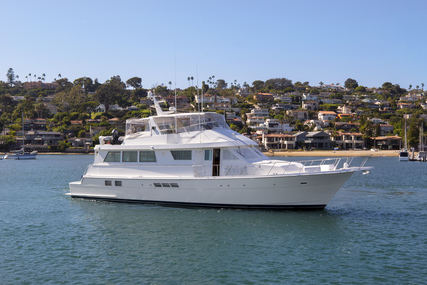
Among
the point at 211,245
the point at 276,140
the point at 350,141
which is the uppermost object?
the point at 211,245

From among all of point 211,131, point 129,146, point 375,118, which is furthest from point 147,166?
point 375,118

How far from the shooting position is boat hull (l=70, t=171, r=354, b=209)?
19.4m

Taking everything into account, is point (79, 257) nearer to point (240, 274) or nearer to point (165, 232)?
point (165, 232)

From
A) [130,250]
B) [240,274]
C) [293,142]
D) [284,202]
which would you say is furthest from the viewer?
[293,142]

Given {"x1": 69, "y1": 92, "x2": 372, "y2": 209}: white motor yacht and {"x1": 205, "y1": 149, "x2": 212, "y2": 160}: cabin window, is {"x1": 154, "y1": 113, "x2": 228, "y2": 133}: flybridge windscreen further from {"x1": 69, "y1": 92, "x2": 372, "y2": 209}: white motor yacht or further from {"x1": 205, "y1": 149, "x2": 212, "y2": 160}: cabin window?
{"x1": 205, "y1": 149, "x2": 212, "y2": 160}: cabin window

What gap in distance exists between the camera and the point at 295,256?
1435cm

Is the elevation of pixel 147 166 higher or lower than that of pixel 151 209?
higher

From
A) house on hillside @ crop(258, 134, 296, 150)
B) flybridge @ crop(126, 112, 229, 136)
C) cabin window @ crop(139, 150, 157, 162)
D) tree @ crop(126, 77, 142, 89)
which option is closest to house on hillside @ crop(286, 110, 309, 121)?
house on hillside @ crop(258, 134, 296, 150)

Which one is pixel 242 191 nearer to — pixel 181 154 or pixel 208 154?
pixel 208 154

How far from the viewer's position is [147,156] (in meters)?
22.7

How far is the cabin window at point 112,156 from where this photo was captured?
→ 927 inches

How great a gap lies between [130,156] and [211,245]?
9163 mm

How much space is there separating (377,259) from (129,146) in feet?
45.6

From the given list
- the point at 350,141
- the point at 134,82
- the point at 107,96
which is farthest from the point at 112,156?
the point at 134,82
